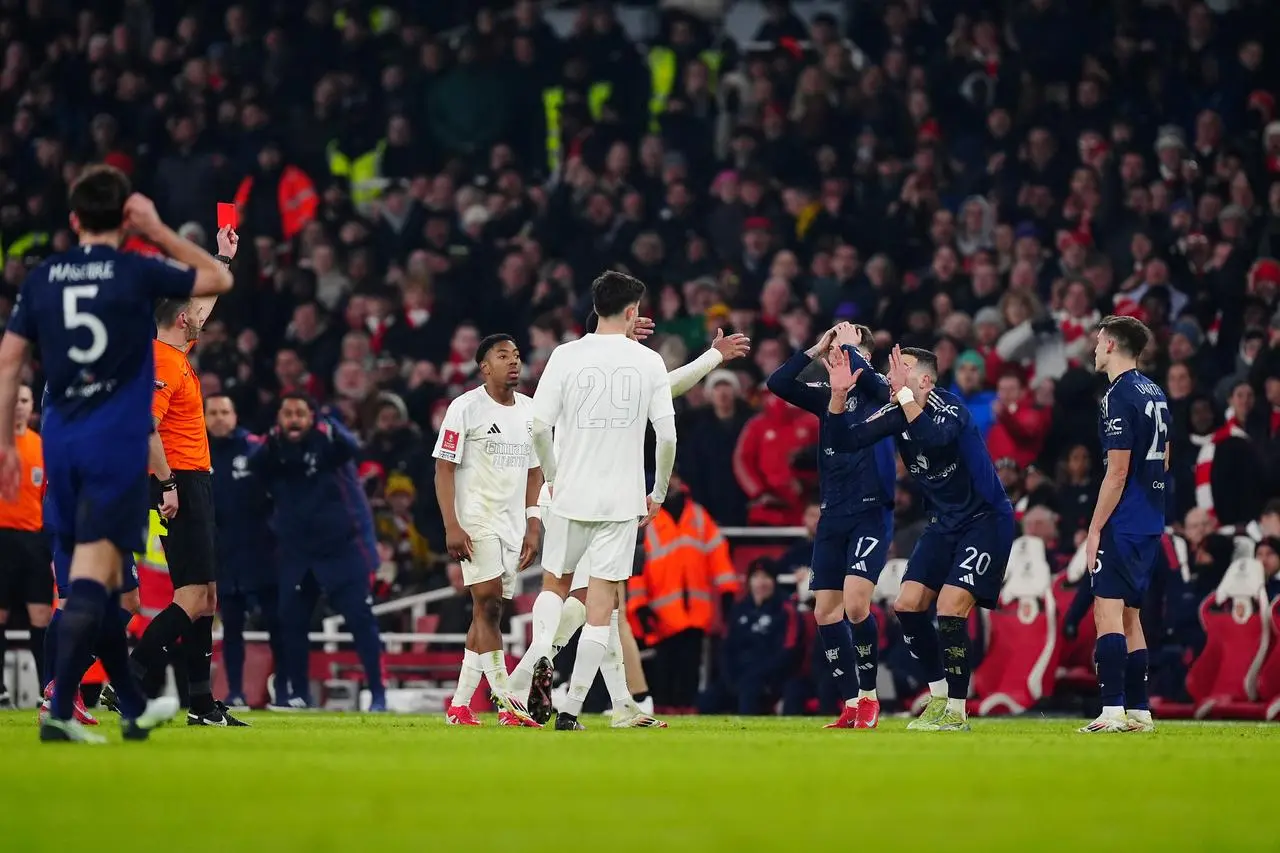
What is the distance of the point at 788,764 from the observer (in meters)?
8.38

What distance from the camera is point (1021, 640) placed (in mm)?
17359

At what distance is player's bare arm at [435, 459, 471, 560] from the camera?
43.7 feet

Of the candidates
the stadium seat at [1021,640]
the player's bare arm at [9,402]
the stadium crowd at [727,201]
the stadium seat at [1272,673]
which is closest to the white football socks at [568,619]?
the player's bare arm at [9,402]

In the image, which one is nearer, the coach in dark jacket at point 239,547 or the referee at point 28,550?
the referee at point 28,550

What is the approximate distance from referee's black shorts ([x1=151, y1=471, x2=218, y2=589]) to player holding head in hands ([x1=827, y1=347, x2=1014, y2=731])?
3.89 meters

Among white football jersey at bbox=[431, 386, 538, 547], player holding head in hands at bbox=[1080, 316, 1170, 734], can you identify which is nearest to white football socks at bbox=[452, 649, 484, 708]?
white football jersey at bbox=[431, 386, 538, 547]

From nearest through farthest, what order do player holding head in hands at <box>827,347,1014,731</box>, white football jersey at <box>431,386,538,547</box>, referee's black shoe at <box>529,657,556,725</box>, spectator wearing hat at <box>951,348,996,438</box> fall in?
referee's black shoe at <box>529,657,556,725</box> < player holding head in hands at <box>827,347,1014,731</box> < white football jersey at <box>431,386,538,547</box> < spectator wearing hat at <box>951,348,996,438</box>

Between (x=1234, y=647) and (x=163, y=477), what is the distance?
30.6 ft

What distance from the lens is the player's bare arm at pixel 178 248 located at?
357 inches

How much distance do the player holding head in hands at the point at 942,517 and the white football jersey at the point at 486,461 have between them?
2281 millimetres

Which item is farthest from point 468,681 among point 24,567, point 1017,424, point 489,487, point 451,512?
point 1017,424

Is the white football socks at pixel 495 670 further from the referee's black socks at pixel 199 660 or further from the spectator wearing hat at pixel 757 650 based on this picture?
the spectator wearing hat at pixel 757 650

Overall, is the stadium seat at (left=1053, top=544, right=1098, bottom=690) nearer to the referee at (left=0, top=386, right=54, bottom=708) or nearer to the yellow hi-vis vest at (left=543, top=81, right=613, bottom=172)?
the referee at (left=0, top=386, right=54, bottom=708)

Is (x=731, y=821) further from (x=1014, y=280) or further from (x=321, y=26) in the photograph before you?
(x=321, y=26)
